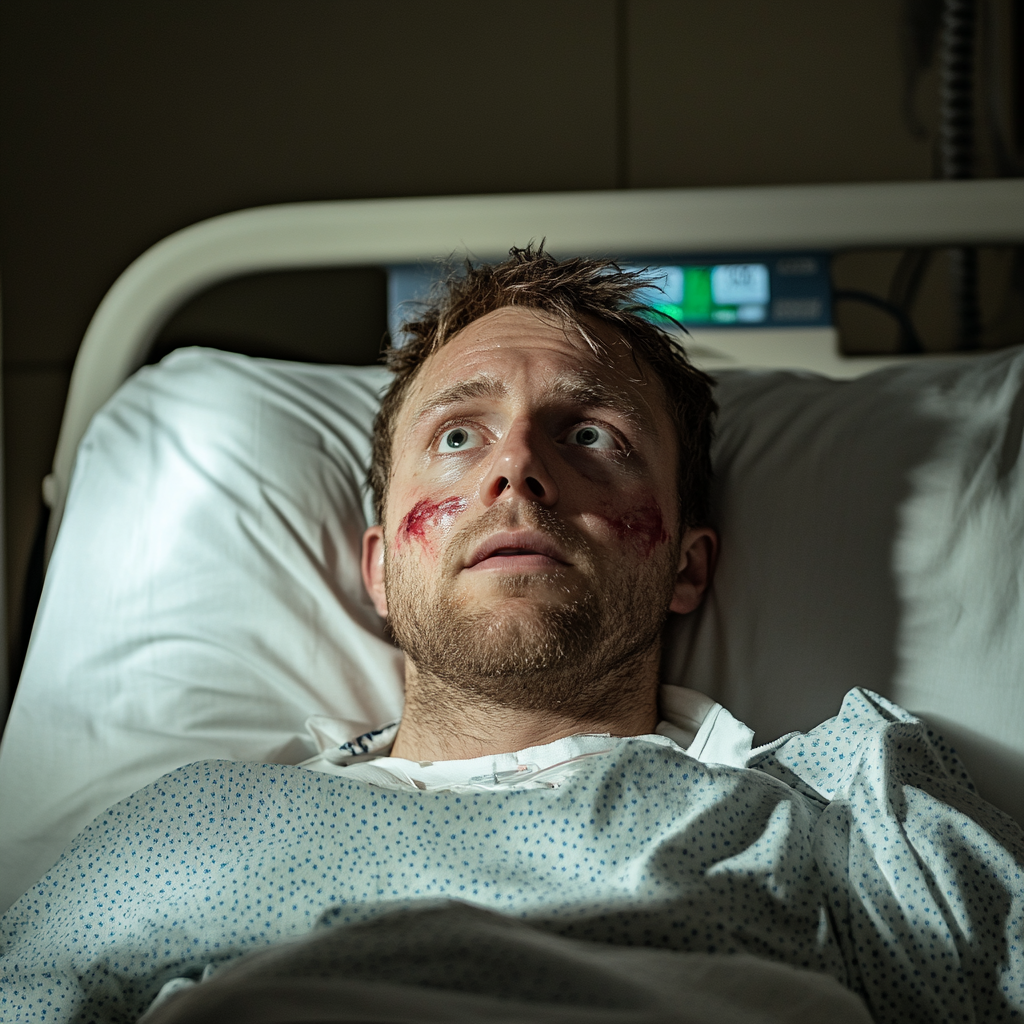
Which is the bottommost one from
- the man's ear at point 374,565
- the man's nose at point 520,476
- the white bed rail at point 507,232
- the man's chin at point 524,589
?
the man's ear at point 374,565

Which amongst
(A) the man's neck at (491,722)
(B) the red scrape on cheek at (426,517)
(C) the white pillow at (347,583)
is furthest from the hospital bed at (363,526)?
(B) the red scrape on cheek at (426,517)

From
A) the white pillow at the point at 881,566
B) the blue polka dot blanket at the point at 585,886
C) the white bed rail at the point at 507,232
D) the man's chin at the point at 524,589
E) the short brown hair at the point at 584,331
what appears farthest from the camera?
the white bed rail at the point at 507,232

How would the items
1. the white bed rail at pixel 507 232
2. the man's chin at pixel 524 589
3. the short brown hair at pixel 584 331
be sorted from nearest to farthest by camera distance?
the man's chin at pixel 524 589 < the short brown hair at pixel 584 331 < the white bed rail at pixel 507 232

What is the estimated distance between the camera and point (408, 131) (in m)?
1.88

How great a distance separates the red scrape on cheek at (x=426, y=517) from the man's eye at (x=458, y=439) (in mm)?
75

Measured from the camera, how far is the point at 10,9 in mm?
1882

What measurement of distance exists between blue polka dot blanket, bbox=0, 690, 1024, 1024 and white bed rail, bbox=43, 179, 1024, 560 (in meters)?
0.75

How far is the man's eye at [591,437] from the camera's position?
3.74 ft

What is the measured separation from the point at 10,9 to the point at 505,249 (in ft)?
3.81

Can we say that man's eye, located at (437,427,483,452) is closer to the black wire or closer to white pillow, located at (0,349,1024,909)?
white pillow, located at (0,349,1024,909)

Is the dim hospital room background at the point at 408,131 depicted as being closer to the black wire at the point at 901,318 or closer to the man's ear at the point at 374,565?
the black wire at the point at 901,318

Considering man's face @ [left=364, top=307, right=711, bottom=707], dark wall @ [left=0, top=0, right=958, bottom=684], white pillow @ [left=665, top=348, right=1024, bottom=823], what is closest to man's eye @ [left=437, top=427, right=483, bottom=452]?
man's face @ [left=364, top=307, right=711, bottom=707]

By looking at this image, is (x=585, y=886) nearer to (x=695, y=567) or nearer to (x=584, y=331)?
(x=695, y=567)

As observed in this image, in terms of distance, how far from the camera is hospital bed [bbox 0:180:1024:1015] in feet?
3.84
